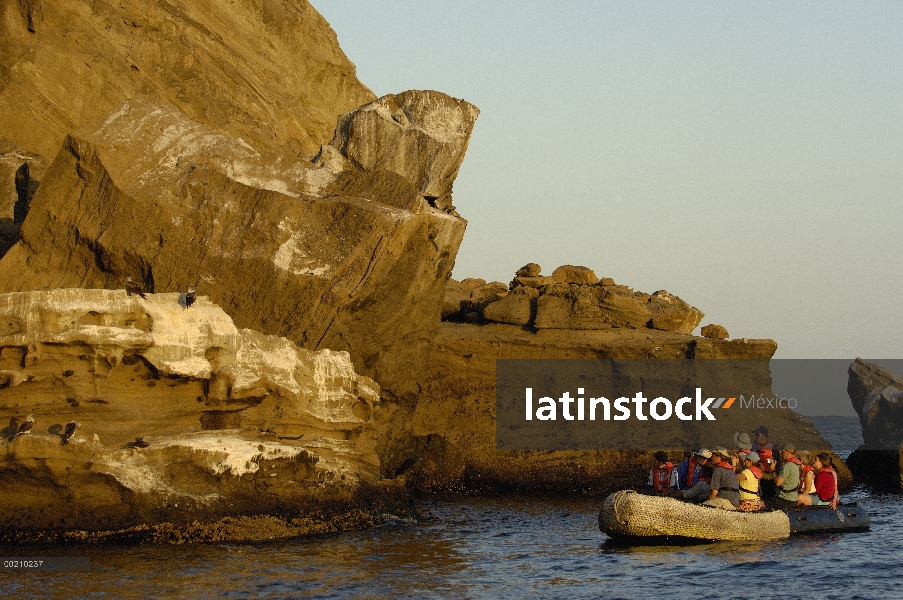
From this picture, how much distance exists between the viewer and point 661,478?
20109mm

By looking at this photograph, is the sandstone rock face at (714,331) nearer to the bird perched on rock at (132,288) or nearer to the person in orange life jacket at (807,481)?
the person in orange life jacket at (807,481)

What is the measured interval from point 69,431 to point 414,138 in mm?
9901

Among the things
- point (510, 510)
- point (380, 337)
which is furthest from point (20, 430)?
point (510, 510)

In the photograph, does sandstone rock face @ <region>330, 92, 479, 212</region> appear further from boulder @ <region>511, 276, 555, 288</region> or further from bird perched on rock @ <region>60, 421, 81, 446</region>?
bird perched on rock @ <region>60, 421, 81, 446</region>

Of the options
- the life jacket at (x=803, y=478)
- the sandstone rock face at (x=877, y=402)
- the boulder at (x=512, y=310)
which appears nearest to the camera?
the life jacket at (x=803, y=478)

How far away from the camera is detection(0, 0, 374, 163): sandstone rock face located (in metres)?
27.6

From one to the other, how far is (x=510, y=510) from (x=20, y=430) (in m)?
10.6

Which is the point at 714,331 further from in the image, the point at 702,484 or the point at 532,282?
the point at 702,484

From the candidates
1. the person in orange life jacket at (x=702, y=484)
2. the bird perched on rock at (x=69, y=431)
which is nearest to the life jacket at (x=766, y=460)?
the person in orange life jacket at (x=702, y=484)

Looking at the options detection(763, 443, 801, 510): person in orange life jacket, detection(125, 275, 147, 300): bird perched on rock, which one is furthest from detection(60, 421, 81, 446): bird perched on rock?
detection(763, 443, 801, 510): person in orange life jacket

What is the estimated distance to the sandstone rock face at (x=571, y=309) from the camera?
27609 millimetres

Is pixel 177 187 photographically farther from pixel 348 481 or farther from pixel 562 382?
pixel 562 382

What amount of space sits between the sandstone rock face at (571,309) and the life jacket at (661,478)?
7.80 metres

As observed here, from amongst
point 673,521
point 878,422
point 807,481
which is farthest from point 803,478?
point 878,422
